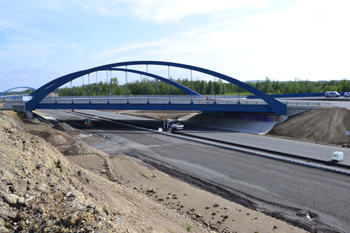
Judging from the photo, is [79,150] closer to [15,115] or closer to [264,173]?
[264,173]

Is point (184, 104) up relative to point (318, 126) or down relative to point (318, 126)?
up

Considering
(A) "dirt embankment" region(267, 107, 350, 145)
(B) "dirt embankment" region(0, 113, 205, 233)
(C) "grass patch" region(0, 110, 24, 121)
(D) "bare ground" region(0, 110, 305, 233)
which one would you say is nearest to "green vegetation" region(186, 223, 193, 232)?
(D) "bare ground" region(0, 110, 305, 233)

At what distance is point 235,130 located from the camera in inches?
1526

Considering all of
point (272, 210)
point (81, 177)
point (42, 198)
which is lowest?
point (272, 210)

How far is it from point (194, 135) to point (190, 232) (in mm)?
24662

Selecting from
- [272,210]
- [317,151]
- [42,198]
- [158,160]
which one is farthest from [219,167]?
[42,198]

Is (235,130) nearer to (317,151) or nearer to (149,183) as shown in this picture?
(317,151)

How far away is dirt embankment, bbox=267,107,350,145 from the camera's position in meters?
28.4

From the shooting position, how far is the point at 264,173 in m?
18.5

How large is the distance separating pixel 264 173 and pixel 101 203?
1232cm

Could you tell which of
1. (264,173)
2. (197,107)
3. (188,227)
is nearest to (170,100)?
(197,107)

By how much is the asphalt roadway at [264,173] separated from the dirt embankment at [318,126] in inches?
106

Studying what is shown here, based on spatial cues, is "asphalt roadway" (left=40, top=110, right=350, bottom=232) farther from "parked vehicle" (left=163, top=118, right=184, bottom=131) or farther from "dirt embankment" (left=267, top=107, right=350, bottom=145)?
"parked vehicle" (left=163, top=118, right=184, bottom=131)

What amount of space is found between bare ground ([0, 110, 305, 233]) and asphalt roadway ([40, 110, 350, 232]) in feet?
7.47
